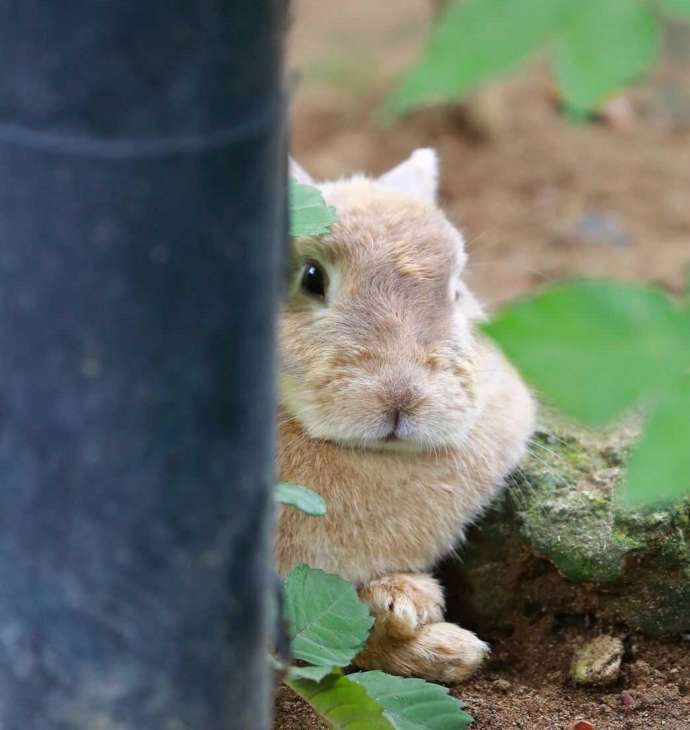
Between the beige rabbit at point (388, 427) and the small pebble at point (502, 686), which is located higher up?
the beige rabbit at point (388, 427)

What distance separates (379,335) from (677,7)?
5.19 ft

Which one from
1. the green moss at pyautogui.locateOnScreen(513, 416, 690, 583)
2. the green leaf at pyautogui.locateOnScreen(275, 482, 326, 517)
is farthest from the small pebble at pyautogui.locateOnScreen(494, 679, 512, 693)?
the green leaf at pyautogui.locateOnScreen(275, 482, 326, 517)

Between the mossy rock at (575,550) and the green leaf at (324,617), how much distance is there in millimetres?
632

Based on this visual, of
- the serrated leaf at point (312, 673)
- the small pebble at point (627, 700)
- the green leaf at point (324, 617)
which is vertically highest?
the green leaf at point (324, 617)

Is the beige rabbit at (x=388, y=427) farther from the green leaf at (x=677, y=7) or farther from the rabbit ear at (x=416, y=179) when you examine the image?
the green leaf at (x=677, y=7)

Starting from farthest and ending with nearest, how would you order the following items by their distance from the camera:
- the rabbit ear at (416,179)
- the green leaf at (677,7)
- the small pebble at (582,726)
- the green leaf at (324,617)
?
the rabbit ear at (416,179)
the small pebble at (582,726)
the green leaf at (324,617)
the green leaf at (677,7)

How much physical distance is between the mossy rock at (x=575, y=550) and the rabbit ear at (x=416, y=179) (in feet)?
2.39

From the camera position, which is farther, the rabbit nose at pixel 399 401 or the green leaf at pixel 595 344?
the rabbit nose at pixel 399 401

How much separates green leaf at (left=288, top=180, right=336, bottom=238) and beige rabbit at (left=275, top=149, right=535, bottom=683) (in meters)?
0.22

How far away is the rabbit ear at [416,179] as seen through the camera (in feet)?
10.6

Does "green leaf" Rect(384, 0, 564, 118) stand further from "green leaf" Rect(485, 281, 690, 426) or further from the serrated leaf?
the serrated leaf

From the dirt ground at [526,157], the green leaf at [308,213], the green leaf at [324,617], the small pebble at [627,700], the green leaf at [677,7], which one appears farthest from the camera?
the dirt ground at [526,157]

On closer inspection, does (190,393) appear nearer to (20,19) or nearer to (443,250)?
(20,19)

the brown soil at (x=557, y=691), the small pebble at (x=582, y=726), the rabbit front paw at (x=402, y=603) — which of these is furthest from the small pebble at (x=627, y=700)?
the rabbit front paw at (x=402, y=603)
